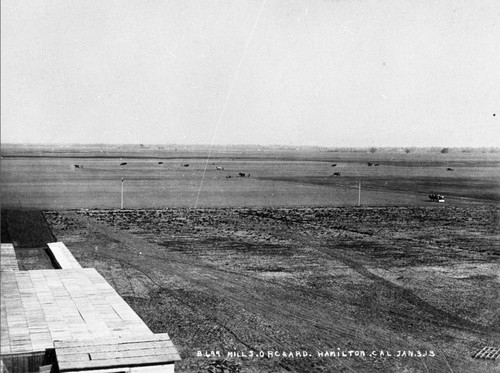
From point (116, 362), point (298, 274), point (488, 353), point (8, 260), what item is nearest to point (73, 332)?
point (116, 362)

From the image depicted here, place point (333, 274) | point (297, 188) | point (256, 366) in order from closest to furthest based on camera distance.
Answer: point (256, 366), point (333, 274), point (297, 188)

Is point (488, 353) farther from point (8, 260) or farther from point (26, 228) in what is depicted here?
point (26, 228)

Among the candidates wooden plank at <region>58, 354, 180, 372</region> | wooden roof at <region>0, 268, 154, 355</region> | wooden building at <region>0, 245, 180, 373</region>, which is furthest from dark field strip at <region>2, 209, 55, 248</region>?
wooden plank at <region>58, 354, 180, 372</region>

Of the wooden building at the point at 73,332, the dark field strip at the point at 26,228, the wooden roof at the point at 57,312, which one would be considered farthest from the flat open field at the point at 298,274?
the wooden building at the point at 73,332

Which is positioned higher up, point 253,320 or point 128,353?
point 128,353

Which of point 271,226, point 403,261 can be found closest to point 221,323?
point 403,261

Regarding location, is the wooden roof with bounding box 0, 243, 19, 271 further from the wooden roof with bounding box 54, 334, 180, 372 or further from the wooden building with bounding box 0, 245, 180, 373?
the wooden roof with bounding box 54, 334, 180, 372

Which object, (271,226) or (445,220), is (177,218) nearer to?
(271,226)
